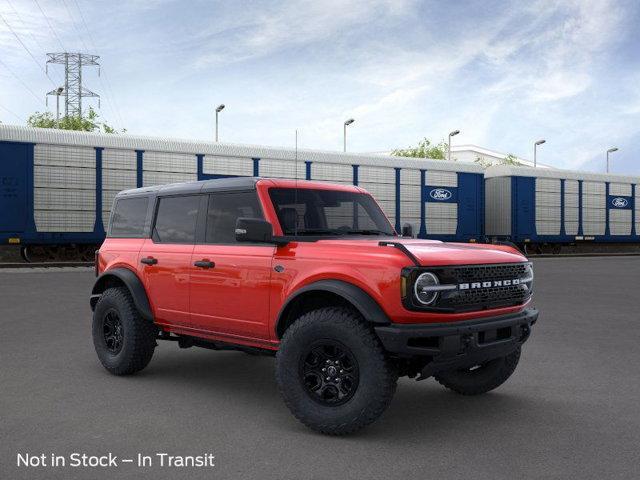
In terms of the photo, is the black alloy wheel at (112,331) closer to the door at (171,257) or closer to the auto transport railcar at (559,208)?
the door at (171,257)

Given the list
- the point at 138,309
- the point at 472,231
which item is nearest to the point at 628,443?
the point at 138,309

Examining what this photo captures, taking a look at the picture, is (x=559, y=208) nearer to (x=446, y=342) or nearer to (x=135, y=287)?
(x=135, y=287)

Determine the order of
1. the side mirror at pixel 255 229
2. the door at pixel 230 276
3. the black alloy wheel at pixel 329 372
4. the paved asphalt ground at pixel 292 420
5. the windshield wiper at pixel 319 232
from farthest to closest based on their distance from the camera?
the windshield wiper at pixel 319 232 → the door at pixel 230 276 → the side mirror at pixel 255 229 → the black alloy wheel at pixel 329 372 → the paved asphalt ground at pixel 292 420

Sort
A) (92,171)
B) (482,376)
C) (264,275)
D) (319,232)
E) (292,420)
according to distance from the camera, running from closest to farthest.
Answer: (292,420) < (264,275) < (319,232) < (482,376) < (92,171)

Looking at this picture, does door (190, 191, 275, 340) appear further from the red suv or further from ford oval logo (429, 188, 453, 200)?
ford oval logo (429, 188, 453, 200)

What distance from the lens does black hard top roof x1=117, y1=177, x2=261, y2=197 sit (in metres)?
5.74

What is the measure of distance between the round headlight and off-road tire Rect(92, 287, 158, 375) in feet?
10.3

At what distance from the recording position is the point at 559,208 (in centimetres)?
3366

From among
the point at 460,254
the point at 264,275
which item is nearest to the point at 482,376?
the point at 460,254

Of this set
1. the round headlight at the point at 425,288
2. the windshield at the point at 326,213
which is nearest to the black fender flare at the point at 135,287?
the windshield at the point at 326,213

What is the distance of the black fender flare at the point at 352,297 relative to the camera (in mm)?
4504

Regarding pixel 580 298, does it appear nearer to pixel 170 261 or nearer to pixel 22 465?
pixel 170 261

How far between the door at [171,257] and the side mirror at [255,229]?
3.75ft

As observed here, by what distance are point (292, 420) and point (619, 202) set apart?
119 feet
